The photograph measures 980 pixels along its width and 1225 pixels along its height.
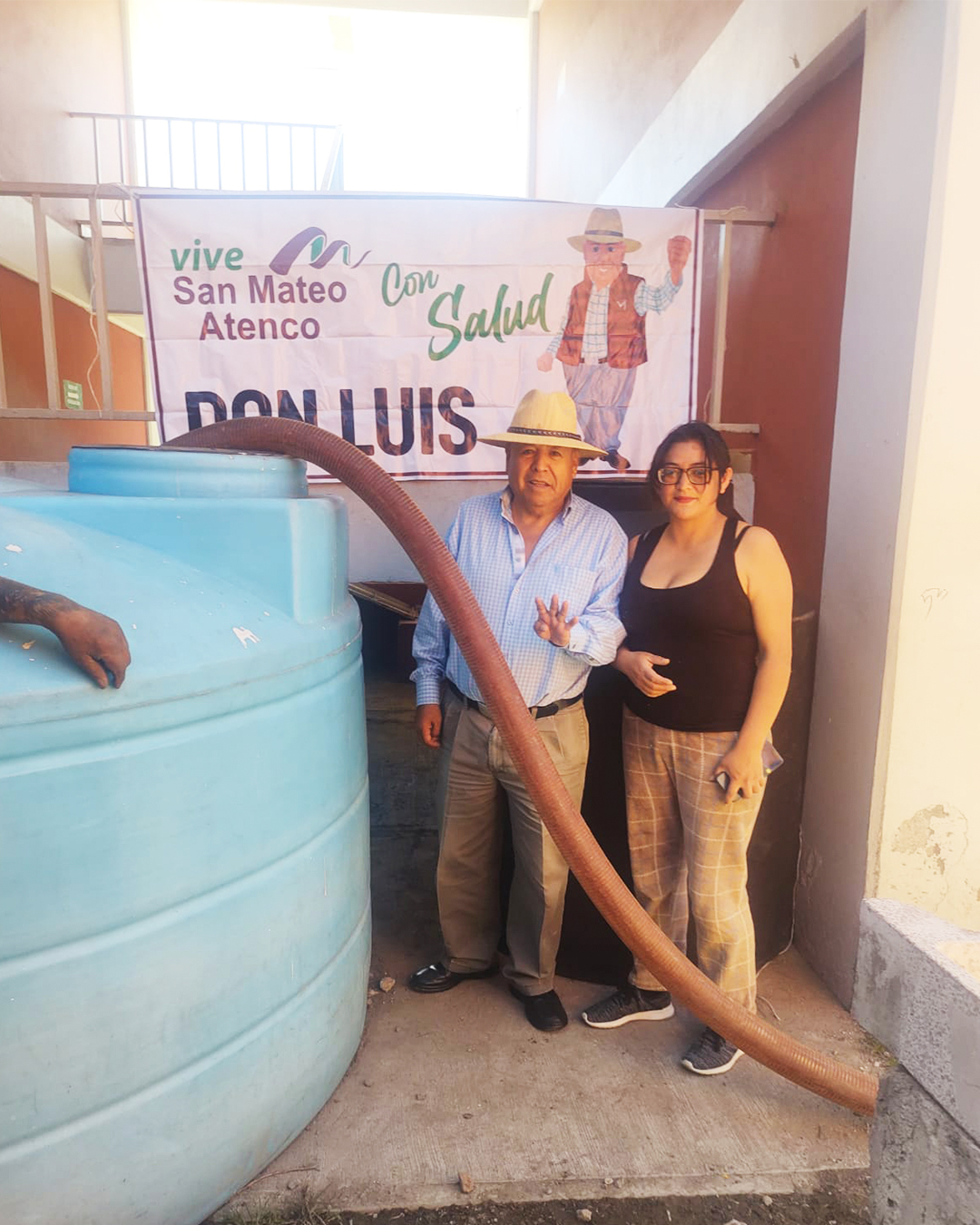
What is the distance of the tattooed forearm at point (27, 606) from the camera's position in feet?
4.14

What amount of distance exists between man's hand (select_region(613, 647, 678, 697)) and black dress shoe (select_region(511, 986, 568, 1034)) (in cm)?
106

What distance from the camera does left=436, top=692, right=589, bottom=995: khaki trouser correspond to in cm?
229

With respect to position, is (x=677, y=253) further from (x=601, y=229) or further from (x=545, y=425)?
(x=545, y=425)

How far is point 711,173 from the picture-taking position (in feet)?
12.3

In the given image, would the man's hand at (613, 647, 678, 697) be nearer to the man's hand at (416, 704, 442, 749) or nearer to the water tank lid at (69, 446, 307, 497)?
the man's hand at (416, 704, 442, 749)

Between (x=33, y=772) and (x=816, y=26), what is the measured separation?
3.28 m

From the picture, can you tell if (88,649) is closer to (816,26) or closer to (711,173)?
(816,26)

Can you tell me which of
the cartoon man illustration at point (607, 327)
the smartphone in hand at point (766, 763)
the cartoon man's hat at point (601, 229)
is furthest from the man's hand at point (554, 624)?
the cartoon man's hat at point (601, 229)

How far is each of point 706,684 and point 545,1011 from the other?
1.17m

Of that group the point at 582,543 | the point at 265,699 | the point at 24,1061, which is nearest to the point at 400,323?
the point at 582,543

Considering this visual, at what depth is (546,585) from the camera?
2219mm

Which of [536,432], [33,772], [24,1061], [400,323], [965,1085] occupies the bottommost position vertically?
[24,1061]

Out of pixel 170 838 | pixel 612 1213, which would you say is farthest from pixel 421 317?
pixel 612 1213

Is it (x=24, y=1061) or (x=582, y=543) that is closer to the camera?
(x=24, y=1061)
